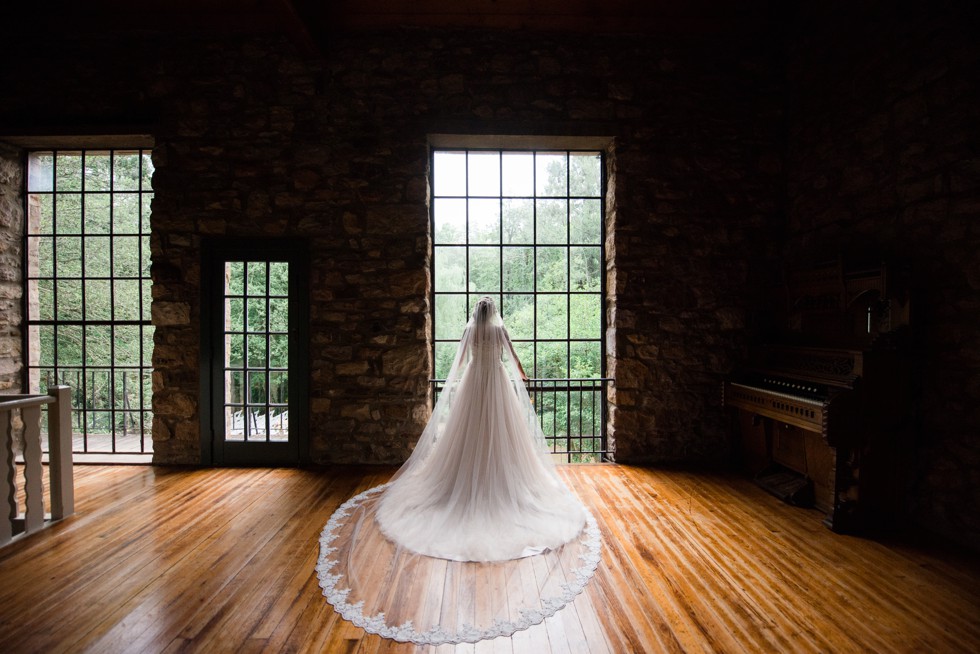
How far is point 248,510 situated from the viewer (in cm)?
320

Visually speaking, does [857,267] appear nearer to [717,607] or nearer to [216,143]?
[717,607]

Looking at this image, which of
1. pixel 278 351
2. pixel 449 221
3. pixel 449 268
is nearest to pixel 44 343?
pixel 278 351

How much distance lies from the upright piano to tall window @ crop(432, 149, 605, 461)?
1.55 meters

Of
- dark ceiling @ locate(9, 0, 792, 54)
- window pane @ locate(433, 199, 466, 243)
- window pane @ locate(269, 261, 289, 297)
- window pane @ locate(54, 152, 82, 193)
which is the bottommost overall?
window pane @ locate(269, 261, 289, 297)

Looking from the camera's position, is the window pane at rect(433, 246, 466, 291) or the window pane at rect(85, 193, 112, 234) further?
the window pane at rect(85, 193, 112, 234)

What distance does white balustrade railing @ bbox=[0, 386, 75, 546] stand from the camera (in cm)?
277

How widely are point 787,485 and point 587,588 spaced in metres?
2.23

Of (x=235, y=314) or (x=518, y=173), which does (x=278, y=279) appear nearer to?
(x=235, y=314)

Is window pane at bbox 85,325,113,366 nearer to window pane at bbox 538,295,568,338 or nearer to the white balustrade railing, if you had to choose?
the white balustrade railing

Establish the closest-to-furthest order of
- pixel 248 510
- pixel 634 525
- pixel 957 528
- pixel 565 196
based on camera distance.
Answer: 1. pixel 957 528
2. pixel 634 525
3. pixel 248 510
4. pixel 565 196

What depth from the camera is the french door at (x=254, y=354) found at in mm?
4184

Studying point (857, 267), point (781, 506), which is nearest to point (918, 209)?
point (857, 267)

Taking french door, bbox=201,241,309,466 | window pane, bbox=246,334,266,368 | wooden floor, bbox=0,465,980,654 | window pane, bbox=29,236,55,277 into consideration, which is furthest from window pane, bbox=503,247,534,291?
window pane, bbox=29,236,55,277

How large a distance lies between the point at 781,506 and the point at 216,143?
585 cm
